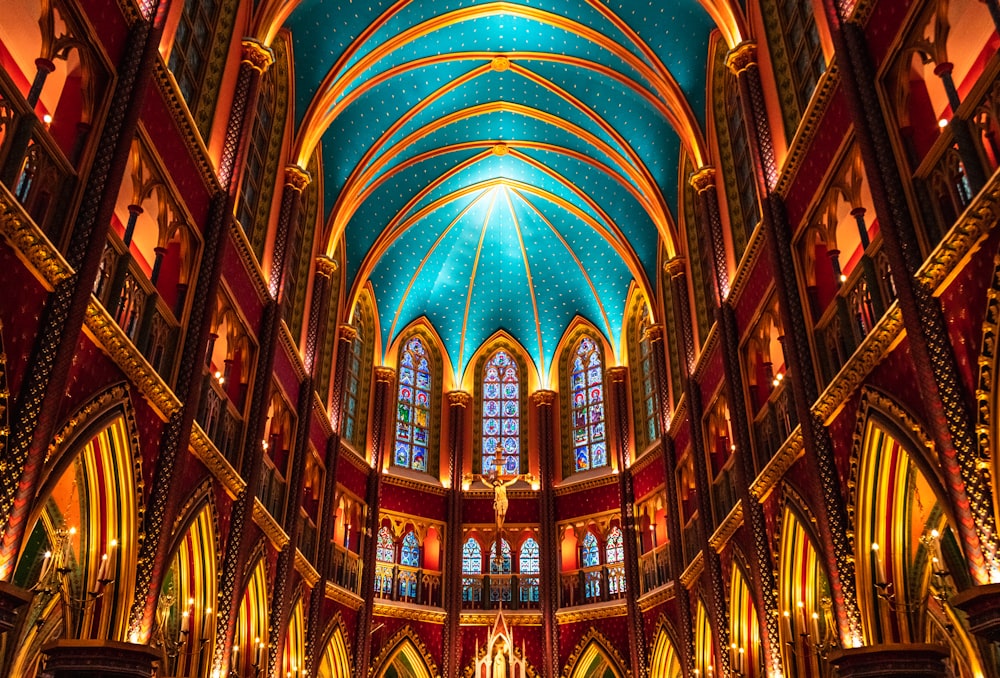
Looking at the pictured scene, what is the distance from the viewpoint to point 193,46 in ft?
55.0

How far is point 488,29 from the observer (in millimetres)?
24641


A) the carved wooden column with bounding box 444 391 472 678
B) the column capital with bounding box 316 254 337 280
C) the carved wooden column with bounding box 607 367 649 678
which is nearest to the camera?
the column capital with bounding box 316 254 337 280

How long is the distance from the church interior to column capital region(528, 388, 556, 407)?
0.08 metres

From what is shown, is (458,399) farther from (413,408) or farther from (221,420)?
(221,420)

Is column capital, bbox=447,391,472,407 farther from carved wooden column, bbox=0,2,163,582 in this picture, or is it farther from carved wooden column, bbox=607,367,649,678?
carved wooden column, bbox=0,2,163,582

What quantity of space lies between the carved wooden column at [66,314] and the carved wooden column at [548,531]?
758 inches

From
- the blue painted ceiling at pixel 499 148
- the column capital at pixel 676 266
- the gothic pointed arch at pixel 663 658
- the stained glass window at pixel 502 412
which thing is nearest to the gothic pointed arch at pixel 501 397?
the stained glass window at pixel 502 412

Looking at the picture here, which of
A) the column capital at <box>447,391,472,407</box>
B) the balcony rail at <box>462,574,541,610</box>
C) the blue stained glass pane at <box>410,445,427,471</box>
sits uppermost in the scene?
the column capital at <box>447,391,472,407</box>

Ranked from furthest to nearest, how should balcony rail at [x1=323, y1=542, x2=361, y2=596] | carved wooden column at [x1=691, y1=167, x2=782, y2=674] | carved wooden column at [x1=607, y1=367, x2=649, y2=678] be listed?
carved wooden column at [x1=607, y1=367, x2=649, y2=678] < balcony rail at [x1=323, y1=542, x2=361, y2=596] < carved wooden column at [x1=691, y1=167, x2=782, y2=674]

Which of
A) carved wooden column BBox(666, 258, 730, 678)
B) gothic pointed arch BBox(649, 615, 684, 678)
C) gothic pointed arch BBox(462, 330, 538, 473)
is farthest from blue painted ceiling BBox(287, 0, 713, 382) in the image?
gothic pointed arch BBox(649, 615, 684, 678)

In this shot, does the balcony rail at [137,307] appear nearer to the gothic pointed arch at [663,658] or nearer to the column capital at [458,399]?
the gothic pointed arch at [663,658]

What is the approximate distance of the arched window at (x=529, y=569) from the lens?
94.6 feet

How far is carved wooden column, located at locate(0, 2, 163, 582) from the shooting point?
9773mm

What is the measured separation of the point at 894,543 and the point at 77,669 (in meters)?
10.7
